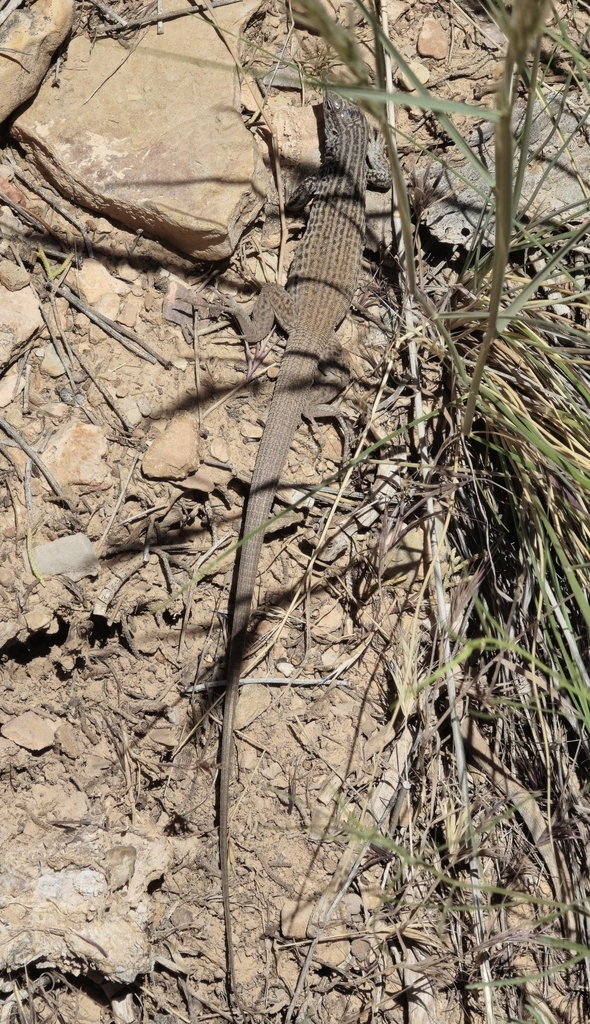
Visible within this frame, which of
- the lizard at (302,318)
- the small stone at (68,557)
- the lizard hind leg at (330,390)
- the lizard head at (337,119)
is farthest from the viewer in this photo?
the lizard head at (337,119)

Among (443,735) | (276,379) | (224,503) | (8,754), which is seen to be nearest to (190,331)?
(276,379)

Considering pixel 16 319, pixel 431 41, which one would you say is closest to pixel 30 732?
pixel 16 319

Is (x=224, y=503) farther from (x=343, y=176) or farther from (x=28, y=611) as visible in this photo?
(x=343, y=176)

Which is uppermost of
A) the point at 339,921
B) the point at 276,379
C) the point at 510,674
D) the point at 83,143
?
the point at 83,143

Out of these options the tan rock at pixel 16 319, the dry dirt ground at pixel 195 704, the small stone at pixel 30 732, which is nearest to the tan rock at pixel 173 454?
the dry dirt ground at pixel 195 704

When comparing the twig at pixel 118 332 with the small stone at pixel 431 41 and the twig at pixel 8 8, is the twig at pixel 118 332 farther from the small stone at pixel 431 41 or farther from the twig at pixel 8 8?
the small stone at pixel 431 41

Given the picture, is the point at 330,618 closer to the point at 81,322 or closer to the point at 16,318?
the point at 81,322
